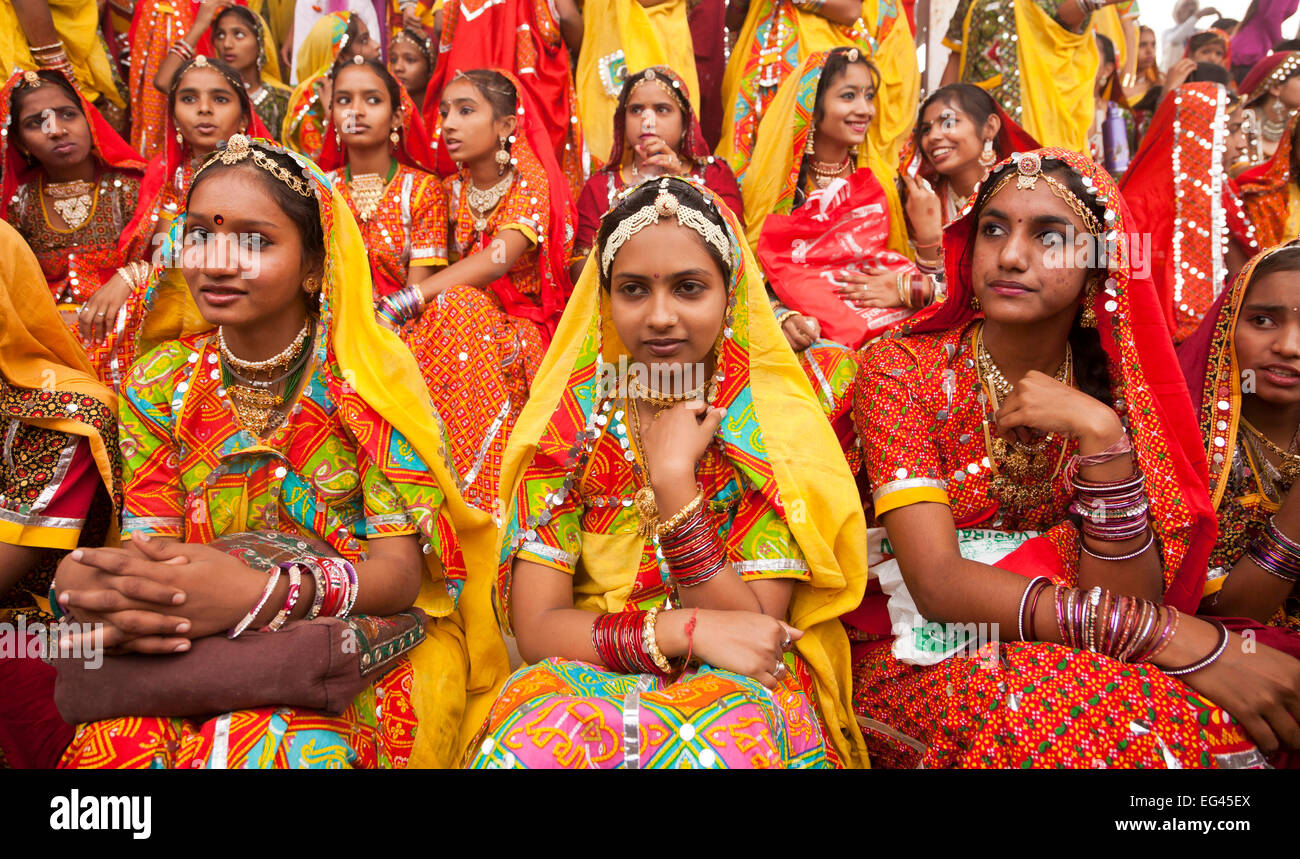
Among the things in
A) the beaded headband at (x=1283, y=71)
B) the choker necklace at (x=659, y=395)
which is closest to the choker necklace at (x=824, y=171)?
the choker necklace at (x=659, y=395)

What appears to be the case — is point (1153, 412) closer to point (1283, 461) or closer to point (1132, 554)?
point (1132, 554)

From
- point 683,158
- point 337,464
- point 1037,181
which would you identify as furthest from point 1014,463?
point 683,158

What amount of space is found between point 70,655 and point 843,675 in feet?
5.65

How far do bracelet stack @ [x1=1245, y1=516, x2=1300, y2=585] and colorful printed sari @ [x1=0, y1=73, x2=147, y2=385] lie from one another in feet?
15.2

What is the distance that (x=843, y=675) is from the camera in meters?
2.24

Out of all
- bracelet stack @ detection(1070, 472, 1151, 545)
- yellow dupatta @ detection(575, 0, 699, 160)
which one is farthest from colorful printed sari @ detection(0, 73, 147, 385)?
bracelet stack @ detection(1070, 472, 1151, 545)

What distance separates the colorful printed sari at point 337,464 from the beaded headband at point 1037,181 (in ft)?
5.47

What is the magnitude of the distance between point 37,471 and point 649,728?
5.66 feet

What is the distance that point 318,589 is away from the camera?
191 cm

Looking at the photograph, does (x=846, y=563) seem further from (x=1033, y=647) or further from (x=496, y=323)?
(x=496, y=323)

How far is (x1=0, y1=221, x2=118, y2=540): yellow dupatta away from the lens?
225cm

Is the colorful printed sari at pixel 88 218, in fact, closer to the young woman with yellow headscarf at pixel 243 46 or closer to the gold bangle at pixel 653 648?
the young woman with yellow headscarf at pixel 243 46

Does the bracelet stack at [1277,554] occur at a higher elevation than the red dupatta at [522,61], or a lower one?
lower

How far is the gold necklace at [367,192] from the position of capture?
4.66m
